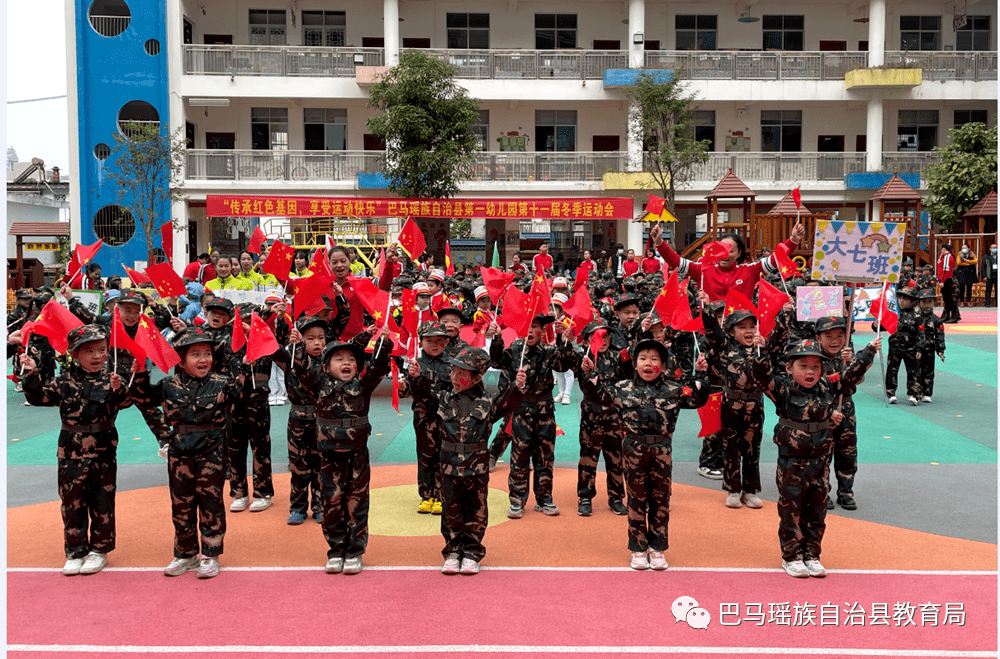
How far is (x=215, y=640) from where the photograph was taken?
492cm

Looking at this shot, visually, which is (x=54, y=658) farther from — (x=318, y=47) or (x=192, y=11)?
(x=192, y=11)

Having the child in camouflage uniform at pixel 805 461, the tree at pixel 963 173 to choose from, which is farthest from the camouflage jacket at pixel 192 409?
the tree at pixel 963 173

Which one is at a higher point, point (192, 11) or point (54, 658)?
point (192, 11)

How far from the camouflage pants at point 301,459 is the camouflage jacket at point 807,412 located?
12.3 ft

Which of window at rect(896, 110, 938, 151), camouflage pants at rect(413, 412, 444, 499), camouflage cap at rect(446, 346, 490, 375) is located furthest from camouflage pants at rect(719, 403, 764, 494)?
window at rect(896, 110, 938, 151)

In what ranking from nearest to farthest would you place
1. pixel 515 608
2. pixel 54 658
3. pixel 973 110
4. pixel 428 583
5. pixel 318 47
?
pixel 54 658, pixel 515 608, pixel 428 583, pixel 318 47, pixel 973 110

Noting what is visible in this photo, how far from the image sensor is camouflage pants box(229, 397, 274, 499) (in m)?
7.62

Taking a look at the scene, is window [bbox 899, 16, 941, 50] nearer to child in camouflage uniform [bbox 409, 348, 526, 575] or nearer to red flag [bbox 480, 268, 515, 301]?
red flag [bbox 480, 268, 515, 301]

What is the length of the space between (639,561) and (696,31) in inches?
1184

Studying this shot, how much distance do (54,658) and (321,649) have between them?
1.46 meters

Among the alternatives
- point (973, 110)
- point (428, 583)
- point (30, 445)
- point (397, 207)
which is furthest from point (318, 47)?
point (428, 583)

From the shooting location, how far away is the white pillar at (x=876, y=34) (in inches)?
1186

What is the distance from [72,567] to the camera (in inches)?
236

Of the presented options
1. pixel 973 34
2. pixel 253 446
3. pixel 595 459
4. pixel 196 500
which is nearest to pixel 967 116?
pixel 973 34
